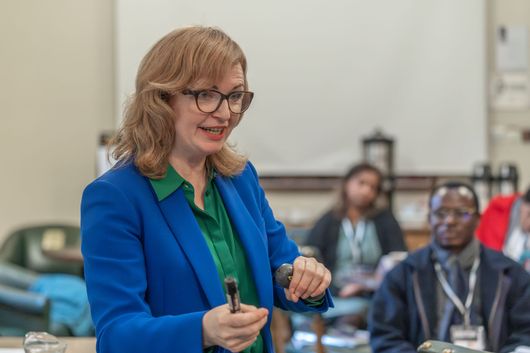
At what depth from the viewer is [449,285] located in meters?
3.19

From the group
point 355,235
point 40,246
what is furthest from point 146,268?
point 40,246

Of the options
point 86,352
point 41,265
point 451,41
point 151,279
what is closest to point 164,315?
point 151,279

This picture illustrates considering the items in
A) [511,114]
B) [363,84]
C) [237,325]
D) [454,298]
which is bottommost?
[454,298]

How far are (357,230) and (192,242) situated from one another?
429cm

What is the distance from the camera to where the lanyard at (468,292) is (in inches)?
124

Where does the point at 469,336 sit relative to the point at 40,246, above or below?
above

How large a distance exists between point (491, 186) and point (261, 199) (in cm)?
486

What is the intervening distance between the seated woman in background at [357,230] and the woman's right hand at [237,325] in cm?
428

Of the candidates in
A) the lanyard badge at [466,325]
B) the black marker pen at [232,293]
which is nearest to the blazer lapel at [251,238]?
the black marker pen at [232,293]

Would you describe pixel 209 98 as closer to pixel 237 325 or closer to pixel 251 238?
pixel 251 238

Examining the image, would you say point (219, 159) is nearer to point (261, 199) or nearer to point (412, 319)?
point (261, 199)

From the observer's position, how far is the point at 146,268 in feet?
5.28

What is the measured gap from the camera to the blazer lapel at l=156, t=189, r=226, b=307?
160 cm

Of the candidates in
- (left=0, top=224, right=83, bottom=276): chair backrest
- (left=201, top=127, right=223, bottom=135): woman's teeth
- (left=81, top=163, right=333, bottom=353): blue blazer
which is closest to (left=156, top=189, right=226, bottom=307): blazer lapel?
(left=81, top=163, right=333, bottom=353): blue blazer
